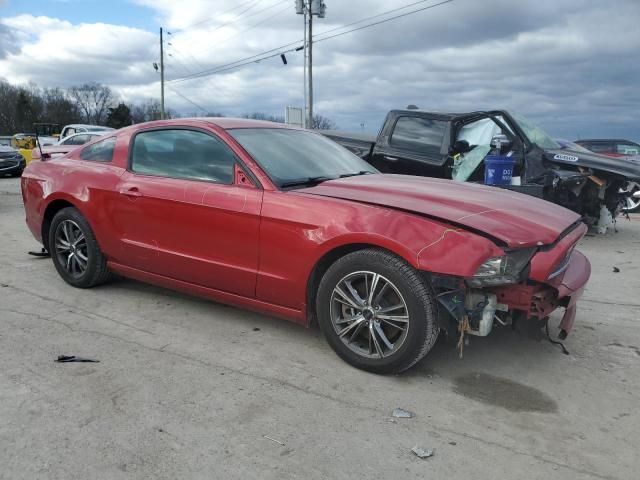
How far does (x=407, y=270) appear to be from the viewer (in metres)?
3.04

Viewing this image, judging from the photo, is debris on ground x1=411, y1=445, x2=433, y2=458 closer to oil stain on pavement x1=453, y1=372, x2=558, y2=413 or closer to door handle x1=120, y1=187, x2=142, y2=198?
oil stain on pavement x1=453, y1=372, x2=558, y2=413

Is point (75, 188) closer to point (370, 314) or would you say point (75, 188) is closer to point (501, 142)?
point (370, 314)

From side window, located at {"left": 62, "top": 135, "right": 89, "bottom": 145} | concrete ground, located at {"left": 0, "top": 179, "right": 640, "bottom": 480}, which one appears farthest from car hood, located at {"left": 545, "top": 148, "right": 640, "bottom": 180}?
side window, located at {"left": 62, "top": 135, "right": 89, "bottom": 145}

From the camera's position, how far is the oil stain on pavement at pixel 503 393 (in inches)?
116

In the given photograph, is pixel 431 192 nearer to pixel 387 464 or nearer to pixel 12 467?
pixel 387 464

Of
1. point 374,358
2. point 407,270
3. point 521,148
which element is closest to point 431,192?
point 407,270

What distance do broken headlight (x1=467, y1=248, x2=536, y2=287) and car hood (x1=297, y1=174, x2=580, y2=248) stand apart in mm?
75

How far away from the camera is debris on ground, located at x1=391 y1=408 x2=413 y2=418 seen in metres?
2.78

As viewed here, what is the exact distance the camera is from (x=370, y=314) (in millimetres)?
3195

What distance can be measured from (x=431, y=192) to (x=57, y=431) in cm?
256

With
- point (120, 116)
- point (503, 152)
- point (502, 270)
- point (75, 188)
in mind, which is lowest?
point (502, 270)

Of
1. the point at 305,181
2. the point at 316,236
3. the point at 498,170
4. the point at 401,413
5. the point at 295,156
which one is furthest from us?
the point at 498,170

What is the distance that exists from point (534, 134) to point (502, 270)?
239 inches

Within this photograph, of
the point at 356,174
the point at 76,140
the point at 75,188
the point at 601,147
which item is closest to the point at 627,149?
the point at 601,147
